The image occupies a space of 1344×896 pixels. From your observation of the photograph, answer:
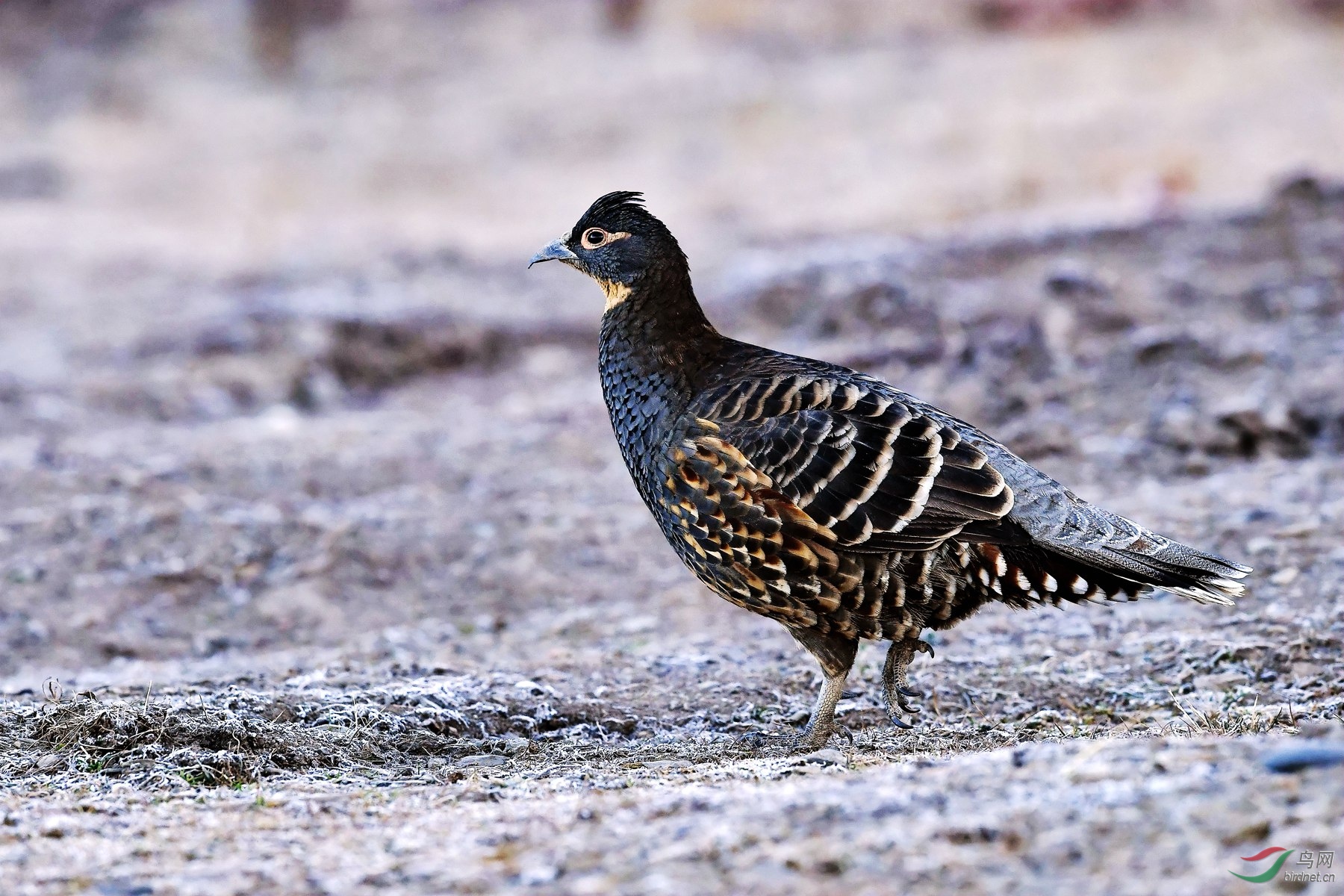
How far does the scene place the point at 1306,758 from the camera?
3523mm

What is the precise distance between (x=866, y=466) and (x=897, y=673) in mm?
1035

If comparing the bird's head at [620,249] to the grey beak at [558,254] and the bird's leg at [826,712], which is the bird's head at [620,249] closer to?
the grey beak at [558,254]

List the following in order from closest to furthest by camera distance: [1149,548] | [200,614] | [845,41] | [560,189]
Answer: [1149,548]
[200,614]
[560,189]
[845,41]

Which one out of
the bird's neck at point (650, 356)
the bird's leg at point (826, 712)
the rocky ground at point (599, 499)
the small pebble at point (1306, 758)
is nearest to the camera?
the small pebble at point (1306, 758)

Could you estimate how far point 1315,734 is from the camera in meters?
3.86

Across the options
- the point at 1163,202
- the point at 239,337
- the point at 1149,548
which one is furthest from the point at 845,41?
the point at 1149,548

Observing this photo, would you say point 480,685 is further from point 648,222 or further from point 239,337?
point 239,337

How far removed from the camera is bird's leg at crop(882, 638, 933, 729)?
5773mm

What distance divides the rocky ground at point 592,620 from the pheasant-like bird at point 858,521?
0.52 m

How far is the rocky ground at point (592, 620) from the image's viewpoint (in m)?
3.58

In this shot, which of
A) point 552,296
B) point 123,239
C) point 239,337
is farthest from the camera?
point 123,239

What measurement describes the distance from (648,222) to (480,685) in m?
2.14

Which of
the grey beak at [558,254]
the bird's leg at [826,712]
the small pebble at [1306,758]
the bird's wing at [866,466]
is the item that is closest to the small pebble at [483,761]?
the bird's leg at [826,712]

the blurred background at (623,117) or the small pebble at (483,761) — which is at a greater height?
the blurred background at (623,117)
